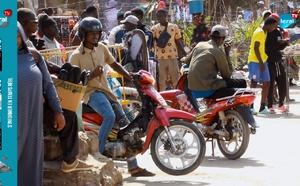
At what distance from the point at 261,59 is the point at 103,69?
6708 mm

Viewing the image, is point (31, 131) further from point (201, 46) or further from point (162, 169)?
point (201, 46)

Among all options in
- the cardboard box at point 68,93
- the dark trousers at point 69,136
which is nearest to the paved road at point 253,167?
the dark trousers at point 69,136

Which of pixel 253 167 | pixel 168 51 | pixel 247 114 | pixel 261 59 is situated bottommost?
pixel 253 167

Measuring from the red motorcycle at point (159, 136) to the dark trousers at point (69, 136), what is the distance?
1663mm

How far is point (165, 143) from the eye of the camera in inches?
324

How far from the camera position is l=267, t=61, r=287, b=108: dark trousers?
576 inches

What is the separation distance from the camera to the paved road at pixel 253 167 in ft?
26.7

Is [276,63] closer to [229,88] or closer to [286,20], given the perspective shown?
[229,88]

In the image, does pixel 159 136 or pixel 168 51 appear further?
pixel 168 51

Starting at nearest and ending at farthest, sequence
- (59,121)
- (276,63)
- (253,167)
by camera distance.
Result: (59,121)
(253,167)
(276,63)

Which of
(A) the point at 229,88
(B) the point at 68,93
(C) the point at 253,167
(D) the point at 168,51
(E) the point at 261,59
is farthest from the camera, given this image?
(D) the point at 168,51

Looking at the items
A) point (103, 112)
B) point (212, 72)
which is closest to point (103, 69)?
point (103, 112)

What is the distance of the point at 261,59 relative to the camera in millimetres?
14070

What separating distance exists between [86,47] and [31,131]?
232 cm
